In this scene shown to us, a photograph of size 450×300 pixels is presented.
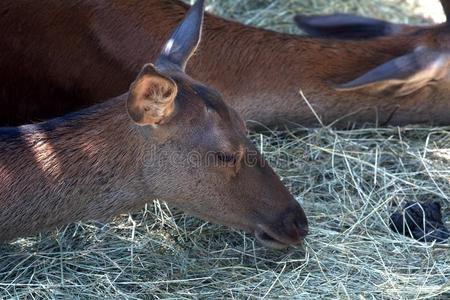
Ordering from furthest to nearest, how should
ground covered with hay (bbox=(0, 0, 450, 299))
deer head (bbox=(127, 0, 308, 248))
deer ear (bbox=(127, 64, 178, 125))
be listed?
ground covered with hay (bbox=(0, 0, 450, 299)) → deer head (bbox=(127, 0, 308, 248)) → deer ear (bbox=(127, 64, 178, 125))

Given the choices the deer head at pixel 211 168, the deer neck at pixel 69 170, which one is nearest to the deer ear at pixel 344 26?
the deer head at pixel 211 168

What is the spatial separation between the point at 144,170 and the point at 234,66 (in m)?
2.02

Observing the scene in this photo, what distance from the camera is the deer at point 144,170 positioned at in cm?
→ 577

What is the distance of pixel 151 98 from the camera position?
5523 mm

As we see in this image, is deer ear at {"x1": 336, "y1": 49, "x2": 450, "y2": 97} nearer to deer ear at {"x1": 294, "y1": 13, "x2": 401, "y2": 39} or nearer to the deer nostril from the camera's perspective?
deer ear at {"x1": 294, "y1": 13, "x2": 401, "y2": 39}

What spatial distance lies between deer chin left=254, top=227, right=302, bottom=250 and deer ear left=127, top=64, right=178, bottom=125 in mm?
840

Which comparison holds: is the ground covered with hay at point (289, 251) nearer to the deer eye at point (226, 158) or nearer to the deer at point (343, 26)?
the deer eye at point (226, 158)

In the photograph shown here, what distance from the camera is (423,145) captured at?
7.72m

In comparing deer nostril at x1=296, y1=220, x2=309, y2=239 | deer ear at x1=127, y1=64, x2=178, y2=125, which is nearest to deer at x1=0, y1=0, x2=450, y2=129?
deer nostril at x1=296, y1=220, x2=309, y2=239

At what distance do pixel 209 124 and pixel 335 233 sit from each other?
1.25m

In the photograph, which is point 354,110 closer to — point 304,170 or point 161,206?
point 304,170

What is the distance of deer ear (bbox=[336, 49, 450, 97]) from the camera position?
24.4 ft

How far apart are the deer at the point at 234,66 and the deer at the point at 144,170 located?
1.62 metres

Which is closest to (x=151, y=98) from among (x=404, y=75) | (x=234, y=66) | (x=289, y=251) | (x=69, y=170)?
(x=69, y=170)
